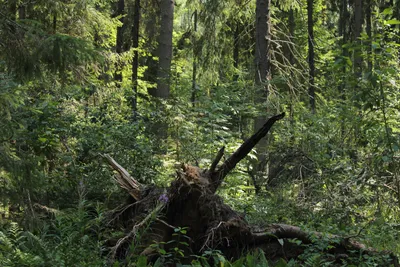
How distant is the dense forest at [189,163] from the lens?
18.3ft

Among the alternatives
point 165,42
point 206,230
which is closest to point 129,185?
point 206,230

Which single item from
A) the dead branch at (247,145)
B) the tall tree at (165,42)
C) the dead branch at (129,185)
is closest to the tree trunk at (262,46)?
the tall tree at (165,42)

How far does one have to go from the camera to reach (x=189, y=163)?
8.96 metres

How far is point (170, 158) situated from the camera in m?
9.36

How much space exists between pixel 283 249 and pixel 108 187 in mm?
2979

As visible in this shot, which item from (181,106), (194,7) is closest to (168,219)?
(181,106)

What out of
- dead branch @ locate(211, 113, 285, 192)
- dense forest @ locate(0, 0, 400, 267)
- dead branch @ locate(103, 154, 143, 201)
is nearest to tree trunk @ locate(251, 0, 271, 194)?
dense forest @ locate(0, 0, 400, 267)

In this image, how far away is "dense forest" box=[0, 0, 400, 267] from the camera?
18.3 ft

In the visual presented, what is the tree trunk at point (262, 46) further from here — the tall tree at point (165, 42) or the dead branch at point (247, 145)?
the dead branch at point (247, 145)

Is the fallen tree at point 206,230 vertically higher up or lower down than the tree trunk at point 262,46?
lower down

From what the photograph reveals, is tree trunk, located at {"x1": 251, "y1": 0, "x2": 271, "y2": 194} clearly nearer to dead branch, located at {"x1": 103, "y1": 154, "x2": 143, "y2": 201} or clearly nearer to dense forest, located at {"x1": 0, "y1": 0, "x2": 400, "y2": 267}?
dense forest, located at {"x1": 0, "y1": 0, "x2": 400, "y2": 267}

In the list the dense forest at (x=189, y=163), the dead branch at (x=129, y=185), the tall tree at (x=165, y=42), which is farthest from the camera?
the tall tree at (x=165, y=42)

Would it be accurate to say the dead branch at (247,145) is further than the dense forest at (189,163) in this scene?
Yes

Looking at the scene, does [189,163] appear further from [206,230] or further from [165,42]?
[165,42]
